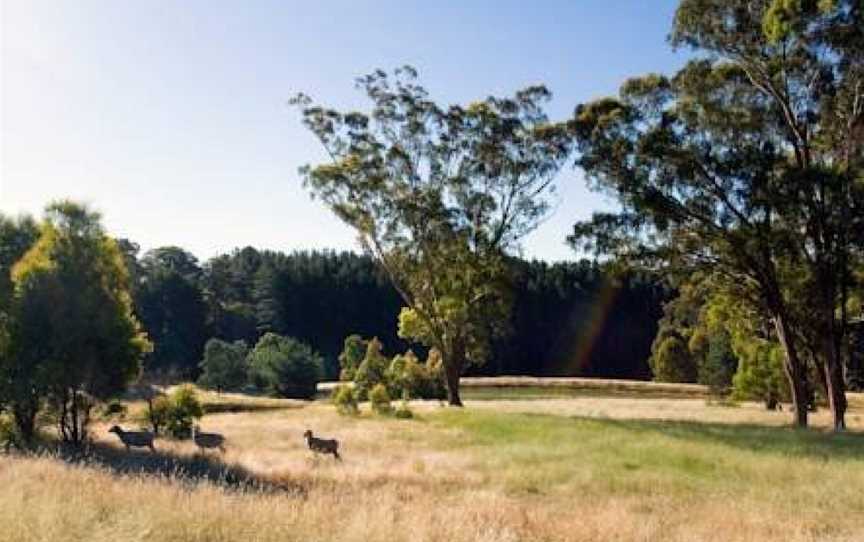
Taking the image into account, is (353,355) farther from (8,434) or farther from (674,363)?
(8,434)

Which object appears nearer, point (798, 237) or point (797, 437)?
point (797, 437)

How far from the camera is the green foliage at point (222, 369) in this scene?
7456 centimetres

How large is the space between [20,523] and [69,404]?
73.8ft

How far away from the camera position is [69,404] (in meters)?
28.4

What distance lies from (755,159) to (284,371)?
5288 centimetres

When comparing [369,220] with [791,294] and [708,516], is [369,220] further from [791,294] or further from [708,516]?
[708,516]

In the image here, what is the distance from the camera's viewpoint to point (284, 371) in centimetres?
7694

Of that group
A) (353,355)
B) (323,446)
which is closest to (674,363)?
(353,355)

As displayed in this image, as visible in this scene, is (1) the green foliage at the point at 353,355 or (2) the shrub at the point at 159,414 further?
(1) the green foliage at the point at 353,355

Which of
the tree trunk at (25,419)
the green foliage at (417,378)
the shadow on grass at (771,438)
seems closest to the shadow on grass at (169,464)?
the tree trunk at (25,419)

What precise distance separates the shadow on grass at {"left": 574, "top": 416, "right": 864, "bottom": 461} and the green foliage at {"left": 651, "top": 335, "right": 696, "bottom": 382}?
65.1m

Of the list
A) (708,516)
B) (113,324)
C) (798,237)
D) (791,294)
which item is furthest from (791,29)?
(113,324)

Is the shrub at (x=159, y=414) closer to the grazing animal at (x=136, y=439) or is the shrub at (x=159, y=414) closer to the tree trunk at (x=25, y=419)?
the tree trunk at (x=25, y=419)

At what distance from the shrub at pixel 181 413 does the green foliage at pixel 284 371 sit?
43.5 meters
